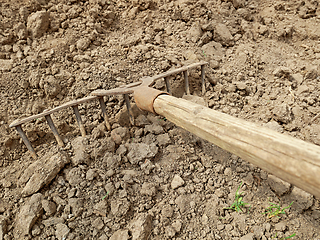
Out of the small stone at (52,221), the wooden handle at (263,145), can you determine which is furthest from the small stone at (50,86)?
the wooden handle at (263,145)

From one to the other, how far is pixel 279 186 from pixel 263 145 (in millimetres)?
880

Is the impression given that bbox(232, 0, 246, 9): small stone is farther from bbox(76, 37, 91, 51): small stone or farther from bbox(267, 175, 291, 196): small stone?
bbox(267, 175, 291, 196): small stone

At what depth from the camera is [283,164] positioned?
2.94ft

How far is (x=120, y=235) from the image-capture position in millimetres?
1479

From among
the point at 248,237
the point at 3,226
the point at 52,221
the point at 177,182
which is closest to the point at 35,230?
the point at 52,221

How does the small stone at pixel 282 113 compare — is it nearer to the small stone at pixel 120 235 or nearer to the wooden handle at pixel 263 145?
the wooden handle at pixel 263 145

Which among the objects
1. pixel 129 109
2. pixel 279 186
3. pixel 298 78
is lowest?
pixel 279 186

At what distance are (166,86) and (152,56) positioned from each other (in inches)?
18.6

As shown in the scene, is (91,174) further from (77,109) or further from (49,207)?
(77,109)

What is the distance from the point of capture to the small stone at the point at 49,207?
60.2 inches

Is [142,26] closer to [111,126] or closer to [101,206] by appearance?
[111,126]

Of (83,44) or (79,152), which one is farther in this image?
(83,44)

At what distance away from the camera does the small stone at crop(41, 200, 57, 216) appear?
1.53 m

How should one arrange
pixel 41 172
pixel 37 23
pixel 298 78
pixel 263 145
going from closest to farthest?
1. pixel 263 145
2. pixel 41 172
3. pixel 298 78
4. pixel 37 23
